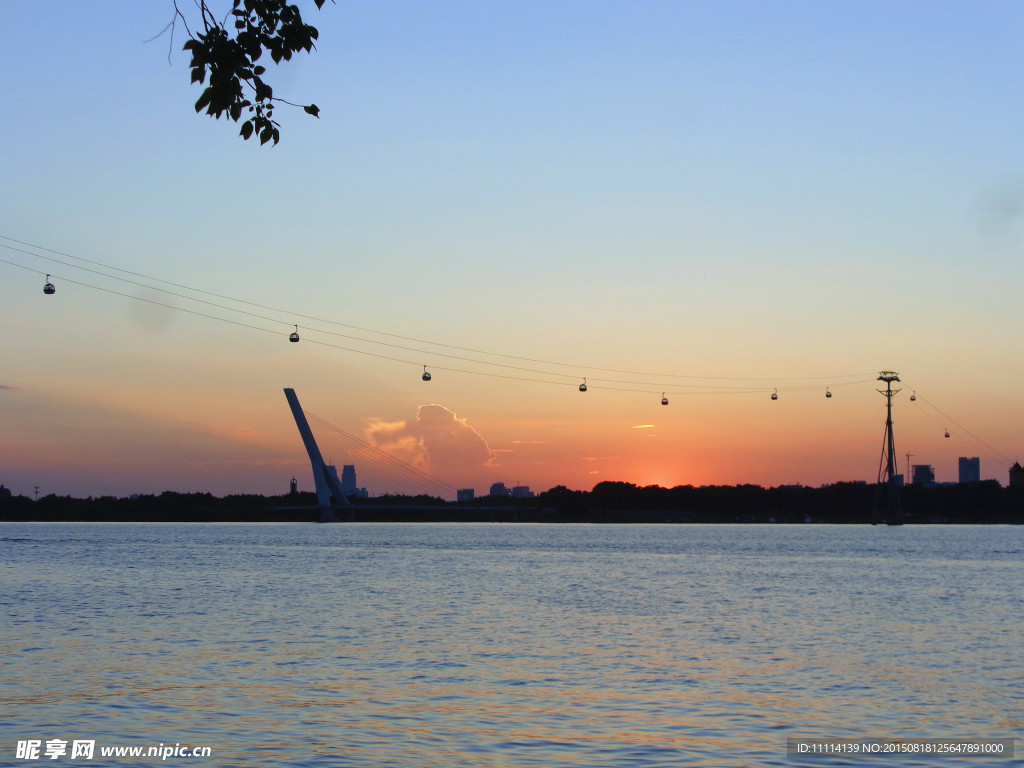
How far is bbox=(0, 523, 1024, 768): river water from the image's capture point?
64.4ft

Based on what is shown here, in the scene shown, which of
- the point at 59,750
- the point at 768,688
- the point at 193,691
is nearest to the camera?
the point at 59,750

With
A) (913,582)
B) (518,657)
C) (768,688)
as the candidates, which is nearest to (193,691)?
(518,657)

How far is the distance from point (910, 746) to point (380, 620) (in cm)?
2622

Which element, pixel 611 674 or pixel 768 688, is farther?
pixel 611 674

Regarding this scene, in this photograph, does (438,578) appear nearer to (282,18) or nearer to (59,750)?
(59,750)

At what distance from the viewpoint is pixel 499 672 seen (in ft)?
93.7

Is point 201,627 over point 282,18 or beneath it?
beneath

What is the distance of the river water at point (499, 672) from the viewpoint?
19.6 metres

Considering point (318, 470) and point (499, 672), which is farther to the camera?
point (318, 470)

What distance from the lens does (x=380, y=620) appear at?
4281cm

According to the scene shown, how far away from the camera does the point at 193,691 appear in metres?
24.7

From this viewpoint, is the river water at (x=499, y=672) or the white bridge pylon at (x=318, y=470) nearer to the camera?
the river water at (x=499, y=672)

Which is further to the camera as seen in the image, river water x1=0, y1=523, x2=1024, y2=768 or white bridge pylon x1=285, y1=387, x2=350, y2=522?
white bridge pylon x1=285, y1=387, x2=350, y2=522

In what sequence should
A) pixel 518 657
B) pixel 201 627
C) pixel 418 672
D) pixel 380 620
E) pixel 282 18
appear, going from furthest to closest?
pixel 380 620 → pixel 201 627 → pixel 518 657 → pixel 418 672 → pixel 282 18
